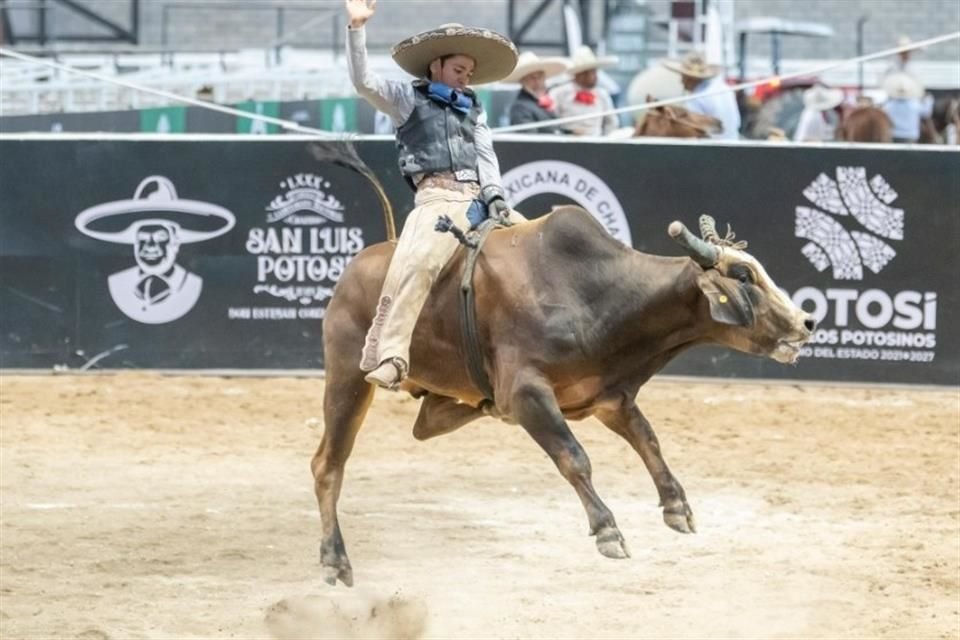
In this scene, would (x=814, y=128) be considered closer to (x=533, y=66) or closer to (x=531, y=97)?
(x=531, y=97)

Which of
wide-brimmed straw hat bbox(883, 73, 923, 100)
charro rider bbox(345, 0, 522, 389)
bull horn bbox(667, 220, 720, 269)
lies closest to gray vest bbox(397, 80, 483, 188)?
charro rider bbox(345, 0, 522, 389)

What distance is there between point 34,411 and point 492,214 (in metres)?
5.84

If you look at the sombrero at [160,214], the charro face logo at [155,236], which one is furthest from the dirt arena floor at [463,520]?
the sombrero at [160,214]

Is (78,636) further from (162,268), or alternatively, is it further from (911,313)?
(911,313)

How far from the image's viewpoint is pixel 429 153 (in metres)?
8.18

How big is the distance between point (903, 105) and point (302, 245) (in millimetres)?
9149

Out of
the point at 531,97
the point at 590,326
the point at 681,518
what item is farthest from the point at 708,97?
the point at 681,518

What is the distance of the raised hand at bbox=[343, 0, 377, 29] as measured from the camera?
7.72 meters

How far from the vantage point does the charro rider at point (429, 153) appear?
7.99 meters

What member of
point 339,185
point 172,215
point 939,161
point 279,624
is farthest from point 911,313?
point 279,624

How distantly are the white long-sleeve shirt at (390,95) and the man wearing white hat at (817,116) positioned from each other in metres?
11.8

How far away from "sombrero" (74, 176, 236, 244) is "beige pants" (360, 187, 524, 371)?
234 inches

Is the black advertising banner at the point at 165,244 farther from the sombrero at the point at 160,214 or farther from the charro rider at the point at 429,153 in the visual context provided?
the charro rider at the point at 429,153

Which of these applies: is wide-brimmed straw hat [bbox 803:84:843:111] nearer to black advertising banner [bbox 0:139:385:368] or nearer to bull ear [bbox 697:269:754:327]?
black advertising banner [bbox 0:139:385:368]
